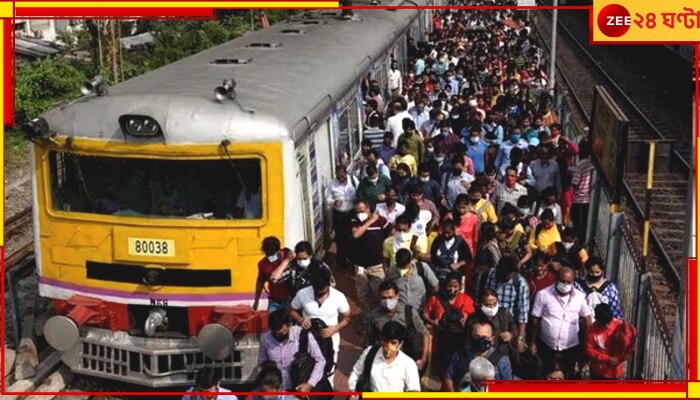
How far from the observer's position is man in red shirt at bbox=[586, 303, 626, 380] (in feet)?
22.3

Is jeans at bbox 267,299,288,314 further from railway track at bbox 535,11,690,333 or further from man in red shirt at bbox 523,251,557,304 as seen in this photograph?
railway track at bbox 535,11,690,333

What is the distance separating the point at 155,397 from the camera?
337 inches

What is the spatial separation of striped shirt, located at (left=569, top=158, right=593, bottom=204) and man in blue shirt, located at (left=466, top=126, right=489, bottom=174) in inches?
45.5

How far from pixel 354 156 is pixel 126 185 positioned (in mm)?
4611

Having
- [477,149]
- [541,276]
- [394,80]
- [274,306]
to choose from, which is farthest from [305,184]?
[394,80]

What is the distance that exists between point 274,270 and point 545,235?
8.52ft

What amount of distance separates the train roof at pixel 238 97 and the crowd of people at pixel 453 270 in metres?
0.95

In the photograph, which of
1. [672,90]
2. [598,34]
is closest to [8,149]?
[598,34]

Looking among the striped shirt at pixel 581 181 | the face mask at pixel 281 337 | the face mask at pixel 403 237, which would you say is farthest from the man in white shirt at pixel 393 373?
the striped shirt at pixel 581 181

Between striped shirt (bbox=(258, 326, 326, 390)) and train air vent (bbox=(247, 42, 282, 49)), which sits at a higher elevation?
train air vent (bbox=(247, 42, 282, 49))

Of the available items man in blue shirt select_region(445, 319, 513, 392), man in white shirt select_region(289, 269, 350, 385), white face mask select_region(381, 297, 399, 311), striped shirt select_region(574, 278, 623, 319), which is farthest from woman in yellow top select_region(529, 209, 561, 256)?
man in blue shirt select_region(445, 319, 513, 392)

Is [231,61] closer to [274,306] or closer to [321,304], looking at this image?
[274,306]

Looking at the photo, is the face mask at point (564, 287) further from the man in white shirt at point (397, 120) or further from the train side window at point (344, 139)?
the man in white shirt at point (397, 120)

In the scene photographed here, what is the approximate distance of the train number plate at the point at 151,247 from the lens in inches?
305
